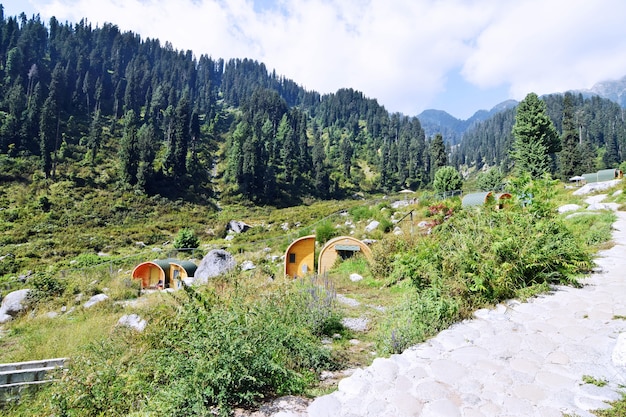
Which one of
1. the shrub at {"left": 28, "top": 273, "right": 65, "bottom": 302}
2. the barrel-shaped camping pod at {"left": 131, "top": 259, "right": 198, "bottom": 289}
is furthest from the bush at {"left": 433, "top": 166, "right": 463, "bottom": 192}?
the shrub at {"left": 28, "top": 273, "right": 65, "bottom": 302}

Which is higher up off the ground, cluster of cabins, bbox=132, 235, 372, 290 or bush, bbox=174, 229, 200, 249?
cluster of cabins, bbox=132, 235, 372, 290

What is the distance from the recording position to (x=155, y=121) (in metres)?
81.7

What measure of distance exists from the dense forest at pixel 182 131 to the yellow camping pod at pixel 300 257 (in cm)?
4509

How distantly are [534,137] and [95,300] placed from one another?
116 ft

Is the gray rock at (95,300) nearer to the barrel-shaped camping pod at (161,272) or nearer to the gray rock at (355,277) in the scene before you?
the barrel-shaped camping pod at (161,272)

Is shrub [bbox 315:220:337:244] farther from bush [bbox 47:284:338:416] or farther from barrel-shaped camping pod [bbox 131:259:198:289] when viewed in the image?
bush [bbox 47:284:338:416]

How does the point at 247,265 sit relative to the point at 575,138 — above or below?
below

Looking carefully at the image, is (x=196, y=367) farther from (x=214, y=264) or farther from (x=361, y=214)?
(x=361, y=214)

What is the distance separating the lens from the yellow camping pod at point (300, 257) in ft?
41.2

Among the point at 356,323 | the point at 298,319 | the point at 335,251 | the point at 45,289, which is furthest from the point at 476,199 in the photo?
the point at 45,289

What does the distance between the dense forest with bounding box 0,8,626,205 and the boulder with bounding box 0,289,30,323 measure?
39.5 meters

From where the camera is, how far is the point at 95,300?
13117 millimetres

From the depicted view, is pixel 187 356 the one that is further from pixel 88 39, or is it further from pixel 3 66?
pixel 88 39

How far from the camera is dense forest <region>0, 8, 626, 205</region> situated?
175 ft
